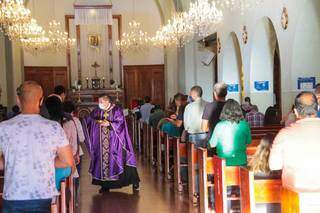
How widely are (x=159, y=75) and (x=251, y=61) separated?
14033 mm

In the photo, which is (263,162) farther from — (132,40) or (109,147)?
(132,40)

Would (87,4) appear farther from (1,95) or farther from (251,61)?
(251,61)

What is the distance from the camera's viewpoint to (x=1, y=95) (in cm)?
2183

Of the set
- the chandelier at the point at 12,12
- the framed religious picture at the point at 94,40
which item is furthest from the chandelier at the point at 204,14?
the framed religious picture at the point at 94,40

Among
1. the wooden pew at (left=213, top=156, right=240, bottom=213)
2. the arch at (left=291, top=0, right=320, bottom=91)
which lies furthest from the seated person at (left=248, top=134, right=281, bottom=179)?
the arch at (left=291, top=0, right=320, bottom=91)

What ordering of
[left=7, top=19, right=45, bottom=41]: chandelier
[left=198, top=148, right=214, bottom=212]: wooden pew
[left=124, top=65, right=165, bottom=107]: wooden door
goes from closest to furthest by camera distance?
[left=198, top=148, right=214, bottom=212]: wooden pew < [left=7, top=19, right=45, bottom=41]: chandelier < [left=124, top=65, right=165, bottom=107]: wooden door

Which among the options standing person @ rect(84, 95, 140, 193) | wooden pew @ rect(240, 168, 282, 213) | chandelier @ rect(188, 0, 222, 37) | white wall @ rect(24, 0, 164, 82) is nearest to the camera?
wooden pew @ rect(240, 168, 282, 213)

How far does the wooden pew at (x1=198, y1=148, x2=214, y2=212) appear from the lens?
24.4 feet

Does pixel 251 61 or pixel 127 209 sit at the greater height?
pixel 251 61

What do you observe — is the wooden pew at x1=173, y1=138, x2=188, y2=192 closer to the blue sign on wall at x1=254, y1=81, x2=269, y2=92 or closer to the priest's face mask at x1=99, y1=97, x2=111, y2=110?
the priest's face mask at x1=99, y1=97, x2=111, y2=110

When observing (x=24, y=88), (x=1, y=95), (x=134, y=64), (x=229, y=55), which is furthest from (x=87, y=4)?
(x=24, y=88)

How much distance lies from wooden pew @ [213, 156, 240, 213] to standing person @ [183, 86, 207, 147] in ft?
9.61

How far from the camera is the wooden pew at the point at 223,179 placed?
6.34 m

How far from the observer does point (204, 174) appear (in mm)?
7500
